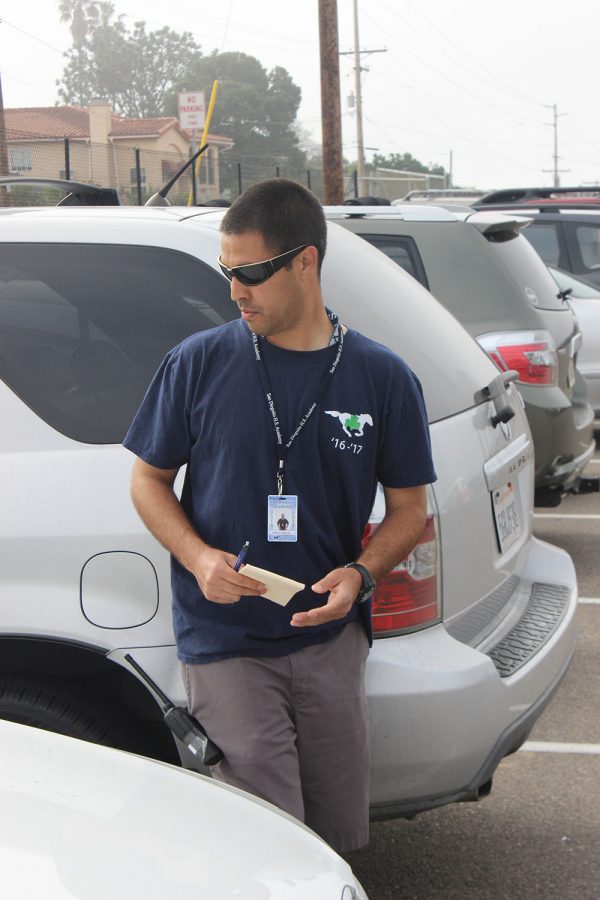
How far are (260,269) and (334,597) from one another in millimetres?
696

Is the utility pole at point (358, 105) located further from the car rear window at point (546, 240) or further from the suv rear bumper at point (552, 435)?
the suv rear bumper at point (552, 435)

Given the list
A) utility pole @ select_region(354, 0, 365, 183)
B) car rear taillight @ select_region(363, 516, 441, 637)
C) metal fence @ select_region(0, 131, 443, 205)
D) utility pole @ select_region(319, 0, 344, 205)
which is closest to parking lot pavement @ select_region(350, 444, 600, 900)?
car rear taillight @ select_region(363, 516, 441, 637)

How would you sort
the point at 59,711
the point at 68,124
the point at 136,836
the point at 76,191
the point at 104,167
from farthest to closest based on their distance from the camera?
the point at 68,124 < the point at 104,167 < the point at 76,191 < the point at 59,711 < the point at 136,836

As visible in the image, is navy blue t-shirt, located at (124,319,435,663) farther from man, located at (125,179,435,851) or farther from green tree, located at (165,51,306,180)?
green tree, located at (165,51,306,180)

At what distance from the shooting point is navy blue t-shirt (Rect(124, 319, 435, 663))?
245 cm

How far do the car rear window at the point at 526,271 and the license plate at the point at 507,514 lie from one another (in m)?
3.49

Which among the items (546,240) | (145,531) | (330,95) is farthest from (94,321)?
(330,95)

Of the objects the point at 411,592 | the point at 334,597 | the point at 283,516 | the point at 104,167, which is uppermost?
the point at 104,167

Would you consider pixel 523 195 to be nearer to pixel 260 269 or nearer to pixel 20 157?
pixel 260 269

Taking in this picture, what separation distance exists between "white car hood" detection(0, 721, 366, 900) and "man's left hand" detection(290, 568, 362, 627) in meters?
0.37

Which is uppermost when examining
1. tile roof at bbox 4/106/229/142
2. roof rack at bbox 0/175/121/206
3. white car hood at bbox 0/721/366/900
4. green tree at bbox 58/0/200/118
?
green tree at bbox 58/0/200/118

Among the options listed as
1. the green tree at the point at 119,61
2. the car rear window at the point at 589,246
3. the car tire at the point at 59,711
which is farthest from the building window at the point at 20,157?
the green tree at the point at 119,61

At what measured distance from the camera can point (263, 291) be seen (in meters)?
2.44

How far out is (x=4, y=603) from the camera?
111 inches
